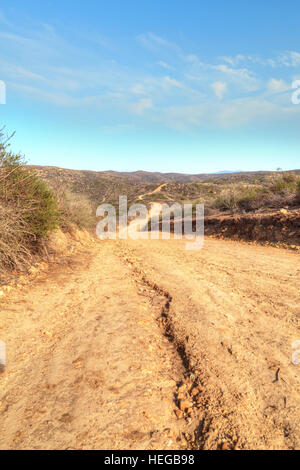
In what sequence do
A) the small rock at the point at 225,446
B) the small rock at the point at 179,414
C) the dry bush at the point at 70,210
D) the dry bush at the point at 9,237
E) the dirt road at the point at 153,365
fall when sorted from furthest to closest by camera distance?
the dry bush at the point at 70,210 < the dry bush at the point at 9,237 < the small rock at the point at 179,414 < the dirt road at the point at 153,365 < the small rock at the point at 225,446

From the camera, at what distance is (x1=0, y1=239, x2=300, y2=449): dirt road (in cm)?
184

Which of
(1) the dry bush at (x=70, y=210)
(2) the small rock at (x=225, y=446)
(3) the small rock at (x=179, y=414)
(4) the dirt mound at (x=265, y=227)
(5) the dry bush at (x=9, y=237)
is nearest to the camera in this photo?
(2) the small rock at (x=225, y=446)

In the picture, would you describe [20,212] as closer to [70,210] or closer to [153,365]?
[153,365]

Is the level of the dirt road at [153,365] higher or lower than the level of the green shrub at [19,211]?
lower

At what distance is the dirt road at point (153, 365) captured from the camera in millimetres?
1839

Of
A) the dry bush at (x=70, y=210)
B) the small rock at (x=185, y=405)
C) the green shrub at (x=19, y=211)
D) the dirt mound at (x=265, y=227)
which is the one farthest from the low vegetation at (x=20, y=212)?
the dirt mound at (x=265, y=227)

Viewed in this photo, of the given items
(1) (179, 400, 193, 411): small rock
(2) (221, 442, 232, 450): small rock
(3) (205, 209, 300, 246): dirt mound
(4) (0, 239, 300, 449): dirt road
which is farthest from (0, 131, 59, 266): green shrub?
(3) (205, 209, 300, 246): dirt mound

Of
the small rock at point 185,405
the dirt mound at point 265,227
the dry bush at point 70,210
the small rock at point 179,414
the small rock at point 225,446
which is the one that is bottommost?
the small rock at point 179,414

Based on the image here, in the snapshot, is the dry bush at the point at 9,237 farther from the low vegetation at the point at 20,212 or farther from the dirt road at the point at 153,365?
the dirt road at the point at 153,365

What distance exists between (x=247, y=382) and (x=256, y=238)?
25.5ft

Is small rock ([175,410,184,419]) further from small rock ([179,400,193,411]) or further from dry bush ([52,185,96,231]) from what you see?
dry bush ([52,185,96,231])

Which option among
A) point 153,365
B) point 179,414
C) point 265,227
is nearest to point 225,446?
point 179,414

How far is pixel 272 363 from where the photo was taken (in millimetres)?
2496

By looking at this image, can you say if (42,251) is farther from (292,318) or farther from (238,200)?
(238,200)
